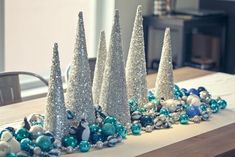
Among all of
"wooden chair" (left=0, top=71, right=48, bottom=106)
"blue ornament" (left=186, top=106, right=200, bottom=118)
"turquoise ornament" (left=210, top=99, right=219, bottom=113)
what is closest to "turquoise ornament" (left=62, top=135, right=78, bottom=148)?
"blue ornament" (left=186, top=106, right=200, bottom=118)

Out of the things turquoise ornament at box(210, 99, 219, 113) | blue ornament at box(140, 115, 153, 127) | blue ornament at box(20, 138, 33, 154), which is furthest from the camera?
turquoise ornament at box(210, 99, 219, 113)

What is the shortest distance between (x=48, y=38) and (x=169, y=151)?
225 centimetres

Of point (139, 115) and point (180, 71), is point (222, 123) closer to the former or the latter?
point (139, 115)

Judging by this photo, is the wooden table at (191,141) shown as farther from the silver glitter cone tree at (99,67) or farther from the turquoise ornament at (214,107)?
the silver glitter cone tree at (99,67)

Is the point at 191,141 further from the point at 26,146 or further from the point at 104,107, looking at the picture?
the point at 26,146

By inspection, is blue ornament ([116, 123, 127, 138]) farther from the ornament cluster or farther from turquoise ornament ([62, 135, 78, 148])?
turquoise ornament ([62, 135, 78, 148])

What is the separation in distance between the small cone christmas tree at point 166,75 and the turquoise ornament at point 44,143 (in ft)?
2.24

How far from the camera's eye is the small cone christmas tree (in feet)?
7.36

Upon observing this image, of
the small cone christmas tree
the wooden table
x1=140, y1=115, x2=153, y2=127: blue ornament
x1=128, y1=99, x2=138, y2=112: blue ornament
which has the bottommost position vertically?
the wooden table

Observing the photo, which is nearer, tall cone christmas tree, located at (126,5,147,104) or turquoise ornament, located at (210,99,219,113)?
tall cone christmas tree, located at (126,5,147,104)

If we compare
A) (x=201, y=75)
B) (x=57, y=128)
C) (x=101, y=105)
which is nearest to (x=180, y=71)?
(x=201, y=75)

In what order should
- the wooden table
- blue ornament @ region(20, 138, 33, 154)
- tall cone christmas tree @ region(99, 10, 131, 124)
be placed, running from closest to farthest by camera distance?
1. blue ornament @ region(20, 138, 33, 154)
2. the wooden table
3. tall cone christmas tree @ region(99, 10, 131, 124)

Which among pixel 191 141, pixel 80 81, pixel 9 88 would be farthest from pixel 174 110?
pixel 9 88

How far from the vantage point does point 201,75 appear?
9.96 feet
